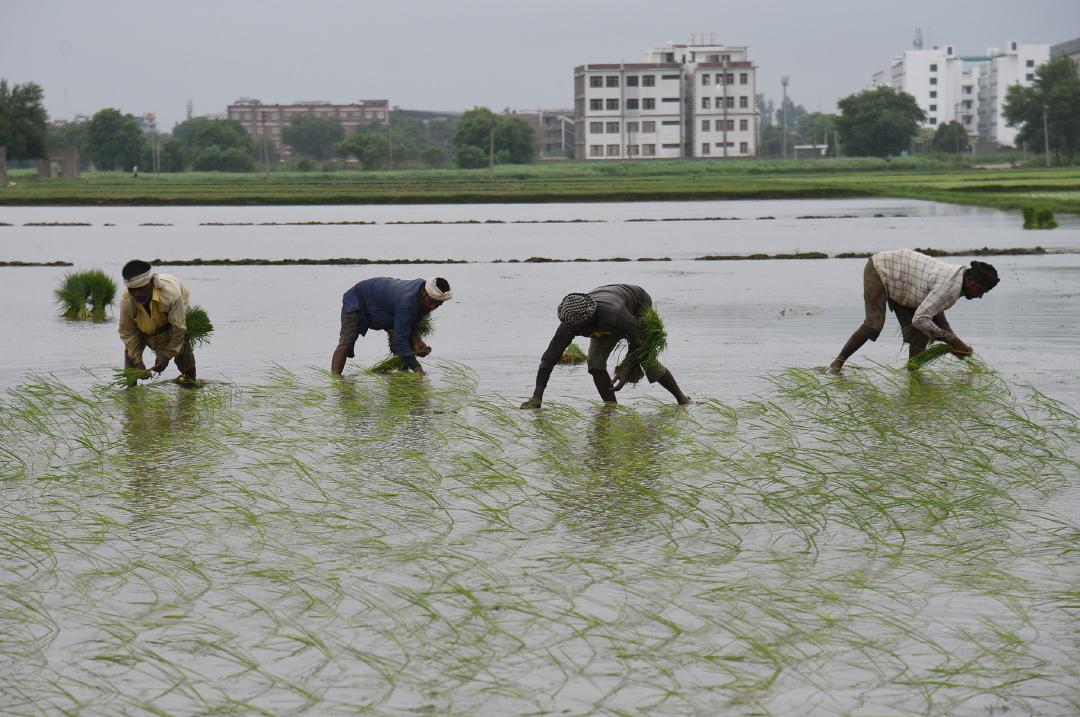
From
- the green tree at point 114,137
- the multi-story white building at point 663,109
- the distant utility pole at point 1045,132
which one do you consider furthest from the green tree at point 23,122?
the distant utility pole at point 1045,132

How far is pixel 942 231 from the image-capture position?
33.6 metres

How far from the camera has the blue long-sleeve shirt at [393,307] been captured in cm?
1088

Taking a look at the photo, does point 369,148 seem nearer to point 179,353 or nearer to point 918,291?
point 179,353

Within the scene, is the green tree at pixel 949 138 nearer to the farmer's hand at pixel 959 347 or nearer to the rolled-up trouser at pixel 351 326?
the farmer's hand at pixel 959 347

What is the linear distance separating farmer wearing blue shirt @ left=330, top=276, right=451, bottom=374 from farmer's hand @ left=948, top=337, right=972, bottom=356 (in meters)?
3.80

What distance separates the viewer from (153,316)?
10.9m

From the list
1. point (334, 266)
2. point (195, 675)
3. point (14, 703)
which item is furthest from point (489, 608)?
point (334, 266)

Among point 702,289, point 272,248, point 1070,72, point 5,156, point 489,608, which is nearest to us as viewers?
point 489,608

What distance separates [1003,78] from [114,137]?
10858 centimetres

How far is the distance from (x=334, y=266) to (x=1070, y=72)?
100297mm

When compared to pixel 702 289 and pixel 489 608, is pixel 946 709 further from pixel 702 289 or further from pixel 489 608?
pixel 702 289

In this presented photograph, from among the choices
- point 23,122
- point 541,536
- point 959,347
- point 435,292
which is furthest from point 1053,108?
point 541,536

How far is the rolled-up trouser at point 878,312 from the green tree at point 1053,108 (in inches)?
3843

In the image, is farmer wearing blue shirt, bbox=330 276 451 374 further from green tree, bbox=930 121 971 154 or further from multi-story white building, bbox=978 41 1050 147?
multi-story white building, bbox=978 41 1050 147
